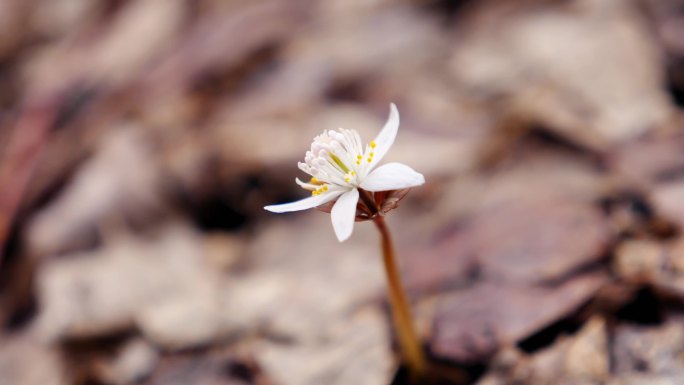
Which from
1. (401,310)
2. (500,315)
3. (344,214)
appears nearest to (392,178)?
(344,214)

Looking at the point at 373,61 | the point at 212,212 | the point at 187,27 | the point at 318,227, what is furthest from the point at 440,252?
the point at 187,27

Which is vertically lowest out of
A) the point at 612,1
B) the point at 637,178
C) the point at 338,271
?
the point at 338,271

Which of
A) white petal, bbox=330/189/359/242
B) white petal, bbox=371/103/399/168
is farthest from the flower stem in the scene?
white petal, bbox=371/103/399/168

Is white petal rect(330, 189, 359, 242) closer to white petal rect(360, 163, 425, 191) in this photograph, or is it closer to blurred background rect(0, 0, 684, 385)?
white petal rect(360, 163, 425, 191)

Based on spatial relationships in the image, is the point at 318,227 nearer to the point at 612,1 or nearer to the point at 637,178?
the point at 637,178

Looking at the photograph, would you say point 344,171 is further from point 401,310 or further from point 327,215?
point 327,215

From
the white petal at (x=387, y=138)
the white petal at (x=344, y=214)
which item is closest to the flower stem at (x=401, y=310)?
the white petal at (x=344, y=214)
